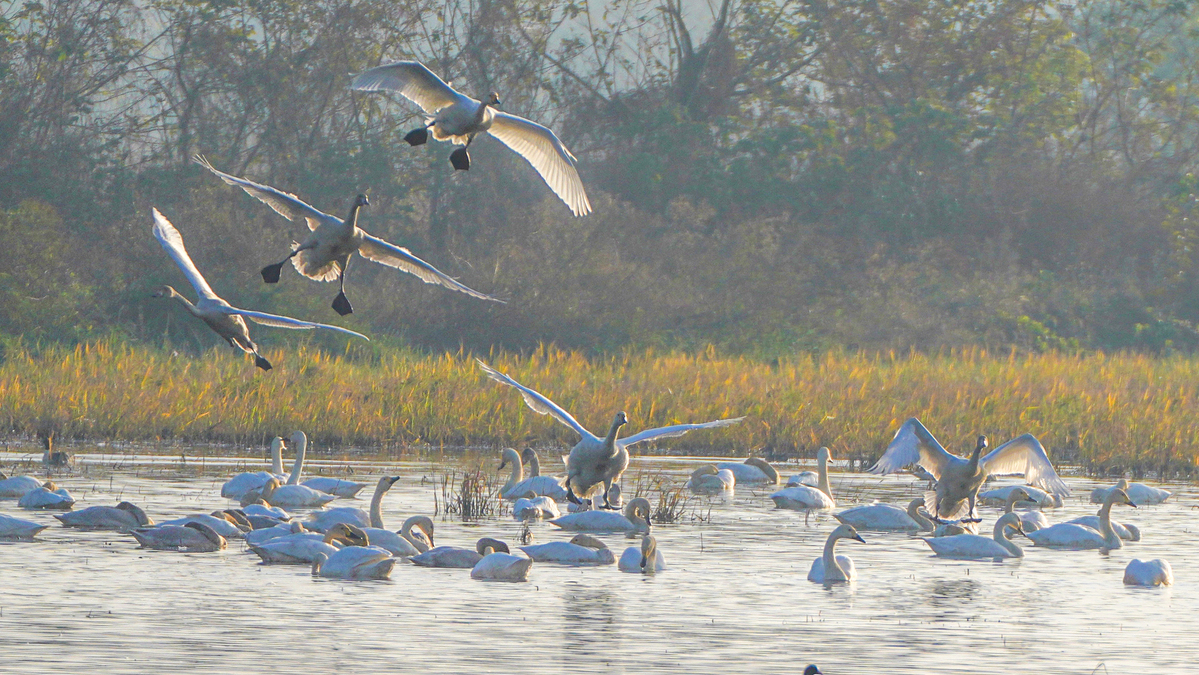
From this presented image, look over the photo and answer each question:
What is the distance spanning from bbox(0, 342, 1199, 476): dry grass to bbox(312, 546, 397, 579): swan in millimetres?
7981

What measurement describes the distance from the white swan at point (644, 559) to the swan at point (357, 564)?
1.44 metres

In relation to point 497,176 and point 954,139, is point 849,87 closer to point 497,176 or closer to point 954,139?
point 954,139

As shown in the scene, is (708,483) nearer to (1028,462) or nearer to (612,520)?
(612,520)

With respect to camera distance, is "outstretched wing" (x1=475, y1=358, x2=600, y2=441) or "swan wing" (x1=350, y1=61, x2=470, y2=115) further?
"outstretched wing" (x1=475, y1=358, x2=600, y2=441)

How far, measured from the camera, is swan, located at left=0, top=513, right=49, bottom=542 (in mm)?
10945

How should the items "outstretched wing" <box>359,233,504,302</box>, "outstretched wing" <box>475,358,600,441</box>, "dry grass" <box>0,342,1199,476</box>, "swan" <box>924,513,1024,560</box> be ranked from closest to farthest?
"outstretched wing" <box>359,233,504,302</box>
"swan" <box>924,513,1024,560</box>
"outstretched wing" <box>475,358,600,441</box>
"dry grass" <box>0,342,1199,476</box>

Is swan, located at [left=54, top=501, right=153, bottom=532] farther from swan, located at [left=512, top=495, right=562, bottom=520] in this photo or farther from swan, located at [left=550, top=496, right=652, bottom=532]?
swan, located at [left=550, top=496, right=652, bottom=532]

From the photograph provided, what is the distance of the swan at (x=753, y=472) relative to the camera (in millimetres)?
15578

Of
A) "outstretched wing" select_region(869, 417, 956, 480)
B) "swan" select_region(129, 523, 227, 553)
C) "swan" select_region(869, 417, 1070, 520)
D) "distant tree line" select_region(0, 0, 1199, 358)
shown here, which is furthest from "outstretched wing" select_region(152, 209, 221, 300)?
"distant tree line" select_region(0, 0, 1199, 358)

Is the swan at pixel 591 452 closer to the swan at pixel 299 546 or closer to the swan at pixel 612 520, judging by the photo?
the swan at pixel 612 520

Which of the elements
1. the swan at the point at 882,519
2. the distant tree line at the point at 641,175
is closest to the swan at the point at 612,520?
the swan at the point at 882,519

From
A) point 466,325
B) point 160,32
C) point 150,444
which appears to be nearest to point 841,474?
point 150,444

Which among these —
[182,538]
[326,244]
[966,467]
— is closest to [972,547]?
[966,467]

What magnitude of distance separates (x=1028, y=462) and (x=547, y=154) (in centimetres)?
414
